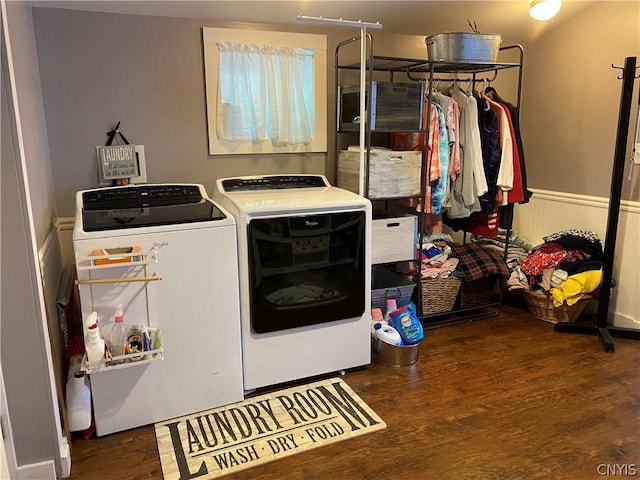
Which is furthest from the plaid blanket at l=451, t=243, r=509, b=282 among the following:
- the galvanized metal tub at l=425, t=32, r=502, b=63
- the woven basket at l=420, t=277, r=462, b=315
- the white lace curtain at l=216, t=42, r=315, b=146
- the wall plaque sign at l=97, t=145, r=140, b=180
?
the wall plaque sign at l=97, t=145, r=140, b=180

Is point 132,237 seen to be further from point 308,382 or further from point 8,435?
point 308,382

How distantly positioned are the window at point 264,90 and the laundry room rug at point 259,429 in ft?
4.71

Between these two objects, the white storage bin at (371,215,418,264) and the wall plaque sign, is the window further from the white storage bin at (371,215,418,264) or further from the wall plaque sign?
the white storage bin at (371,215,418,264)

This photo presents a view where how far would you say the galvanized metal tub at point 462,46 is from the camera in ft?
9.14

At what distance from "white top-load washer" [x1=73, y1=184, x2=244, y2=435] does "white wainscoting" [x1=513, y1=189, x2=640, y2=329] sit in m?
2.41

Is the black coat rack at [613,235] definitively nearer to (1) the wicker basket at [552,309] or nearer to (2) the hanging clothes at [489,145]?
(1) the wicker basket at [552,309]

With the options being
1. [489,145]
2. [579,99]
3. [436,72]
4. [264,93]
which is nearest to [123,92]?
[264,93]

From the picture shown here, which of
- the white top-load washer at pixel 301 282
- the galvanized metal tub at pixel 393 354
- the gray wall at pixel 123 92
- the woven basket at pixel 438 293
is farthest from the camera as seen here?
the woven basket at pixel 438 293

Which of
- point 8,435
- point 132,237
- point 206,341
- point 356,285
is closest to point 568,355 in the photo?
point 356,285

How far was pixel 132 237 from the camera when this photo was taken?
78.4 inches

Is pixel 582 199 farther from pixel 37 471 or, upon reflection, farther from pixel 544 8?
pixel 37 471

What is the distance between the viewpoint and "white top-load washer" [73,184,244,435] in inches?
77.9

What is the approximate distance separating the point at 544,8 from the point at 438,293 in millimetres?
1726

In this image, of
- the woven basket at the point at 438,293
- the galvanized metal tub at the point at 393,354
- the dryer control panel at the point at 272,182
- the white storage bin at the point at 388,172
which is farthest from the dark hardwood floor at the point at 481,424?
the dryer control panel at the point at 272,182
